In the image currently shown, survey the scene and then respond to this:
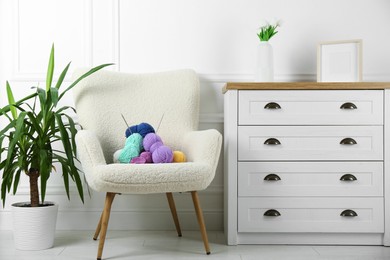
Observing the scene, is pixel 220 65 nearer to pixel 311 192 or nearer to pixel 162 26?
pixel 162 26

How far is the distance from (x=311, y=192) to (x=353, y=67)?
743mm

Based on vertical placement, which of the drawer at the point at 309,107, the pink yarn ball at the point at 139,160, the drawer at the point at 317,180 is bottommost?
the drawer at the point at 317,180

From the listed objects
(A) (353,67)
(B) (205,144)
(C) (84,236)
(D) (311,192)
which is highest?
(A) (353,67)

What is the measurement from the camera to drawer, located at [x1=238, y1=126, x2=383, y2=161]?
2.24 metres

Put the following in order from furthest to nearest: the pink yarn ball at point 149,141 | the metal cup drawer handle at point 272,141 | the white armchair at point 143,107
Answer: the white armchair at point 143,107
the metal cup drawer handle at point 272,141
the pink yarn ball at point 149,141

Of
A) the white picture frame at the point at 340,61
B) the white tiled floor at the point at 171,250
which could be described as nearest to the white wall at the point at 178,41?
the white picture frame at the point at 340,61

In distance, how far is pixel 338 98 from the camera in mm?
2244

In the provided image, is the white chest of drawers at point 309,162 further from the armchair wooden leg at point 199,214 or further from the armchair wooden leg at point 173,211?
the armchair wooden leg at point 173,211

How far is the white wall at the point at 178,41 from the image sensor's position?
104 inches

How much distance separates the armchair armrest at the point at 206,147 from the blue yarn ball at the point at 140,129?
9.0 inches

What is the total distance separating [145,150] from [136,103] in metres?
0.40

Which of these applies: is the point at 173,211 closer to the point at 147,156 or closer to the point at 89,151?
the point at 147,156

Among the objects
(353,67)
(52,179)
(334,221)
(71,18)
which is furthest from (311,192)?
(71,18)

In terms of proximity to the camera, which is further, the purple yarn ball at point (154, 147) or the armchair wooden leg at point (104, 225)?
the purple yarn ball at point (154, 147)
